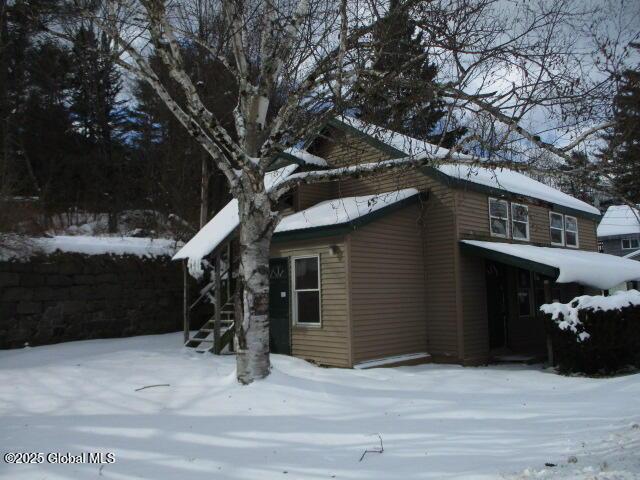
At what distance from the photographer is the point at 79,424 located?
627cm

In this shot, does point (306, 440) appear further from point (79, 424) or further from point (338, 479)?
point (79, 424)

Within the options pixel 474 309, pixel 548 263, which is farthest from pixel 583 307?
pixel 474 309

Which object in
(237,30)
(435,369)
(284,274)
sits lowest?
(435,369)

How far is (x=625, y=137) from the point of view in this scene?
720 cm

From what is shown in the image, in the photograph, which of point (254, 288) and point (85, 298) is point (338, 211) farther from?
point (85, 298)

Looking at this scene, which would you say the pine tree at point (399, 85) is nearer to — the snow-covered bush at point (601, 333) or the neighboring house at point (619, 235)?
the snow-covered bush at point (601, 333)

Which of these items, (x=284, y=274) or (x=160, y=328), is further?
(x=160, y=328)

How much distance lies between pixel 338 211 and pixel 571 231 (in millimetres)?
9633

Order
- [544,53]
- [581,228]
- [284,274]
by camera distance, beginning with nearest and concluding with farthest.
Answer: [544,53]
[284,274]
[581,228]

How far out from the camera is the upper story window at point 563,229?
1623 cm

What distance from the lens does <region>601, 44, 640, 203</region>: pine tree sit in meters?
6.96

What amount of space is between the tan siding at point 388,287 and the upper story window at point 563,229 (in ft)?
19.6

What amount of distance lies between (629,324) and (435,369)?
148 inches

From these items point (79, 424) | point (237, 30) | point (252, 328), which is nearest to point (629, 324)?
point (252, 328)
